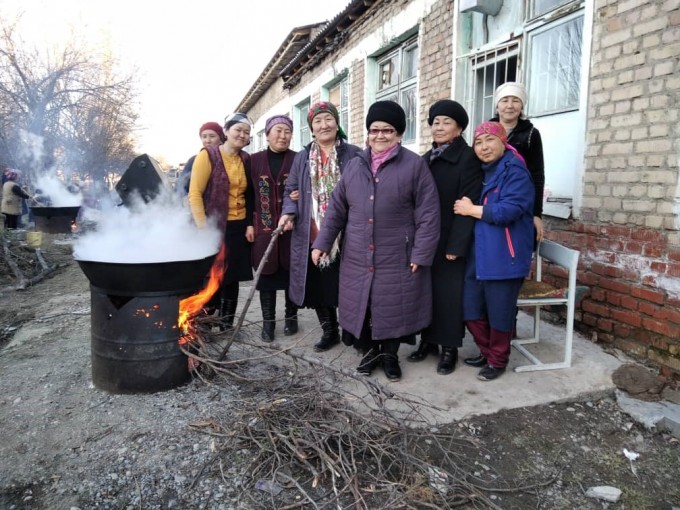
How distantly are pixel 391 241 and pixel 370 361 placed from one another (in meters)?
0.90

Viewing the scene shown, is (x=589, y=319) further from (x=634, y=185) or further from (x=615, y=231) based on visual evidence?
(x=634, y=185)

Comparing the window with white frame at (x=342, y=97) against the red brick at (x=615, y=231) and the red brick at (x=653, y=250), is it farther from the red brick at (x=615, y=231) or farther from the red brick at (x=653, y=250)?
the red brick at (x=653, y=250)

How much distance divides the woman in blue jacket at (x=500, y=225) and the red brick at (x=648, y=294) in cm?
107

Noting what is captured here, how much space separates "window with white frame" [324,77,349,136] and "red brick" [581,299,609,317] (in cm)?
653

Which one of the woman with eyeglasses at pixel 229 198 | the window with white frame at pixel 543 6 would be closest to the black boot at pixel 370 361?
the woman with eyeglasses at pixel 229 198

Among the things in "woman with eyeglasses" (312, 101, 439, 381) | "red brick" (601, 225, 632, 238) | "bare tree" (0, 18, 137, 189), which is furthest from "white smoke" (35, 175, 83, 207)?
"red brick" (601, 225, 632, 238)

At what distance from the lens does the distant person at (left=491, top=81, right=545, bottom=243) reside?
338cm

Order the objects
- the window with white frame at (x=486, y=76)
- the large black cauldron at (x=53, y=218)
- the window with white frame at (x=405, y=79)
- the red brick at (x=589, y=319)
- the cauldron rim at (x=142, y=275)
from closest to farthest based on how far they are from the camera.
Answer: the cauldron rim at (x=142, y=275)
the red brick at (x=589, y=319)
the window with white frame at (x=486, y=76)
the window with white frame at (x=405, y=79)
the large black cauldron at (x=53, y=218)

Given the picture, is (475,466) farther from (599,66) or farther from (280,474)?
(599,66)

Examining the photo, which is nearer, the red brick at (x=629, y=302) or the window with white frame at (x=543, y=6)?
the red brick at (x=629, y=302)

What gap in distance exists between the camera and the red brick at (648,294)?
3.32 meters

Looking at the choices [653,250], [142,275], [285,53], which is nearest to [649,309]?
[653,250]

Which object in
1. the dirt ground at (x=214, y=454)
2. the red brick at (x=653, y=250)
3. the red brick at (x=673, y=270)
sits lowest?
the dirt ground at (x=214, y=454)

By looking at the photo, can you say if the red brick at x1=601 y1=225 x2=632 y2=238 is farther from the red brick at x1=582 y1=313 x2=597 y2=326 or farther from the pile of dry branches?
the pile of dry branches
